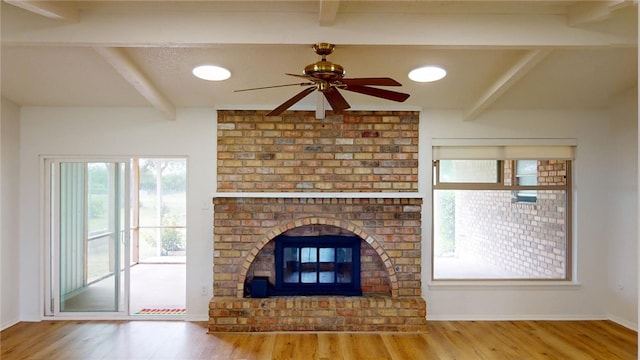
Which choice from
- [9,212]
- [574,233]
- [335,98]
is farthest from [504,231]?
[9,212]

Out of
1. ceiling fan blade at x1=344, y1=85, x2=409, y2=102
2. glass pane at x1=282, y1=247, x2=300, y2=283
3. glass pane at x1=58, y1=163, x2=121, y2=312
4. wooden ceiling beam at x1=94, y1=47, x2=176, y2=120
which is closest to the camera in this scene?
ceiling fan blade at x1=344, y1=85, x2=409, y2=102

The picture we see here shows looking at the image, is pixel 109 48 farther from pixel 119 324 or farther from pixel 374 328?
pixel 374 328

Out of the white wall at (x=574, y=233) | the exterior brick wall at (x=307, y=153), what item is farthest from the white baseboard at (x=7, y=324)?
the white wall at (x=574, y=233)

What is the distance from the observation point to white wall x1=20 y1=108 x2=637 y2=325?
13.0 ft

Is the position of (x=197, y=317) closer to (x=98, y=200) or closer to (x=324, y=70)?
(x=98, y=200)

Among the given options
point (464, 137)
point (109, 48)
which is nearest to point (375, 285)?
point (464, 137)

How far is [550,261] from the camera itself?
4.16 m

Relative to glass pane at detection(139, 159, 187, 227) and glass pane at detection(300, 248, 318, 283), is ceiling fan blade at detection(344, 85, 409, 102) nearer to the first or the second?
glass pane at detection(300, 248, 318, 283)

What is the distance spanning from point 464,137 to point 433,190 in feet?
2.20

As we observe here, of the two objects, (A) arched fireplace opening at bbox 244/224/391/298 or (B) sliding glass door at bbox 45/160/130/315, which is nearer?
(A) arched fireplace opening at bbox 244/224/391/298

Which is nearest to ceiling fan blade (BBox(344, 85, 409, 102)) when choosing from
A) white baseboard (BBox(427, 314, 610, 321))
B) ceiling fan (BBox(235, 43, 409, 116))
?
ceiling fan (BBox(235, 43, 409, 116))

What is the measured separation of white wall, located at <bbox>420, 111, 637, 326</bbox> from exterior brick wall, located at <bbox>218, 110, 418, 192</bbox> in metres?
0.50

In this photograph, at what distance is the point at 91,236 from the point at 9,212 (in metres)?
Result: 0.79

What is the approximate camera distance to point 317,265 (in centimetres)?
396
